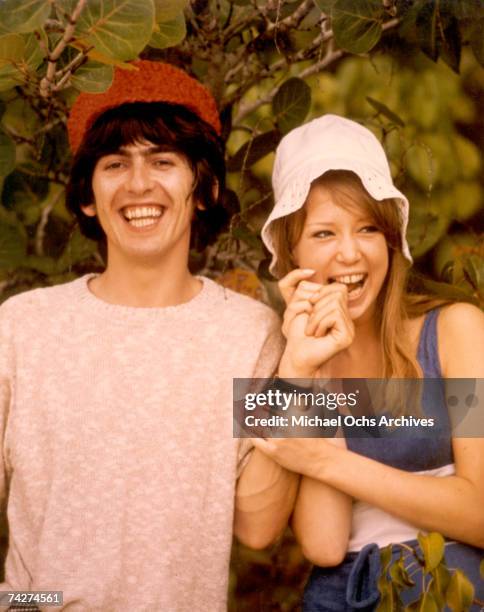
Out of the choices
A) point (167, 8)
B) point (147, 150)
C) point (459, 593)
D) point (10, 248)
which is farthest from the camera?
point (10, 248)

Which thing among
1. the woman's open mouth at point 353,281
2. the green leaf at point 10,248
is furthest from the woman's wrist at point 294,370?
the green leaf at point 10,248

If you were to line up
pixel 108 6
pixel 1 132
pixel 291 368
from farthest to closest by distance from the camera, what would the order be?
1. pixel 1 132
2. pixel 291 368
3. pixel 108 6

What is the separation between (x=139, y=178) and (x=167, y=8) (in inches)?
8.3

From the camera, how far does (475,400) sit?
1130mm

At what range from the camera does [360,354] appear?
120cm

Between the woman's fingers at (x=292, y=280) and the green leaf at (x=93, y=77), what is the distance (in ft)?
1.02

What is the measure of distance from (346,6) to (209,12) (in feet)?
0.70

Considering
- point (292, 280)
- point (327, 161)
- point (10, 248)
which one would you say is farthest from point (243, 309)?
point (10, 248)

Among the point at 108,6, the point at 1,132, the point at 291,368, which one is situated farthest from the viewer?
the point at 1,132

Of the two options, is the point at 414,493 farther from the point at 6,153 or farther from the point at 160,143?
the point at 6,153

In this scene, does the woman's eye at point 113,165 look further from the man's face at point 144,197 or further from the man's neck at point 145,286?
the man's neck at point 145,286

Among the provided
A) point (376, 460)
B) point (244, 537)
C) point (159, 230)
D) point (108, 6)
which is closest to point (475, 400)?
point (376, 460)

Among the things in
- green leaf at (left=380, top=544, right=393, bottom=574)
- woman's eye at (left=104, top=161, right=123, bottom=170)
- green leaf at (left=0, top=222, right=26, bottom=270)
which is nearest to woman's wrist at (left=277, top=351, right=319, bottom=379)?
green leaf at (left=380, top=544, right=393, bottom=574)

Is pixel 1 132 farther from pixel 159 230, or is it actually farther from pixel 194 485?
pixel 194 485
